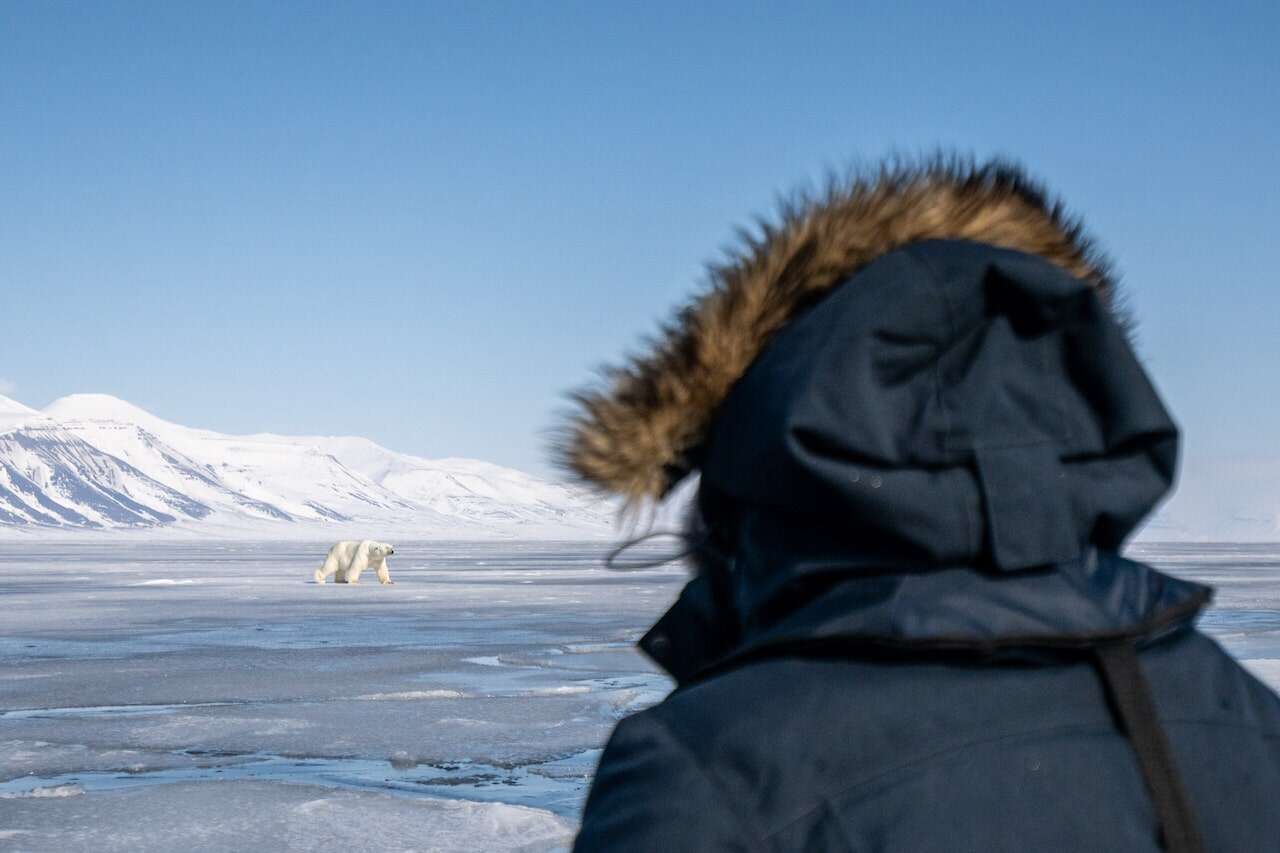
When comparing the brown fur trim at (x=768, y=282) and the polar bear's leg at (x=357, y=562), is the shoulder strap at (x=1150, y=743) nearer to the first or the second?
the brown fur trim at (x=768, y=282)

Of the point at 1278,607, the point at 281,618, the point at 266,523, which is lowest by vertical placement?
the point at 266,523

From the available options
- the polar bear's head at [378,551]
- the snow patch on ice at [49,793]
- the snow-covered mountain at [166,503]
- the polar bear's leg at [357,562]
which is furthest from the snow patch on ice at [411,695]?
the snow-covered mountain at [166,503]

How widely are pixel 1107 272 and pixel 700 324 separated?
49cm

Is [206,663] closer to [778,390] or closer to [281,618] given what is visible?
[281,618]

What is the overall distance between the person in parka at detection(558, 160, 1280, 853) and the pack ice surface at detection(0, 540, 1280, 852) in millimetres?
3350

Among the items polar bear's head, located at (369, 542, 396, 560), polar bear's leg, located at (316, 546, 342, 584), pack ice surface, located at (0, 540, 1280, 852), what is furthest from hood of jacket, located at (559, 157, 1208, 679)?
polar bear's leg, located at (316, 546, 342, 584)

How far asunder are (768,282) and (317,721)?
6.15 m

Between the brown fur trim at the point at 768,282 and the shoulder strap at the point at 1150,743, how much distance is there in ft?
1.28

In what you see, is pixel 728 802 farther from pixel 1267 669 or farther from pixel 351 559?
pixel 351 559

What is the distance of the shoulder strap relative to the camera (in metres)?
1.01

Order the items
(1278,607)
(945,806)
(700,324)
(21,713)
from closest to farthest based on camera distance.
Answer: (945,806), (700,324), (21,713), (1278,607)

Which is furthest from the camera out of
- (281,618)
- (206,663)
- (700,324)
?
(281,618)

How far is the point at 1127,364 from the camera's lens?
109 cm

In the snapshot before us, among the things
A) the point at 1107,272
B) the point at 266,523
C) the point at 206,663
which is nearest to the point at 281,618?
the point at 206,663
